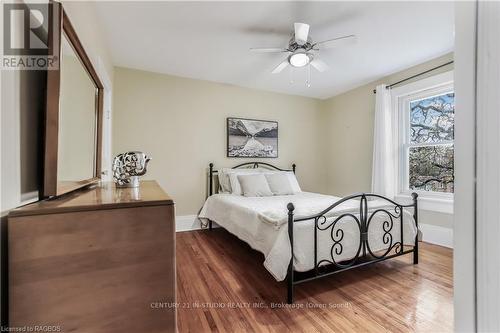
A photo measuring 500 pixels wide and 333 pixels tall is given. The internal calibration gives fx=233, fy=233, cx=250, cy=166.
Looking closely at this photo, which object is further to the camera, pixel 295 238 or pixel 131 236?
pixel 295 238

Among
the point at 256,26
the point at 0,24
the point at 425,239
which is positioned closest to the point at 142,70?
the point at 256,26

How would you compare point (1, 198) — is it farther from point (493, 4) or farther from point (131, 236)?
point (493, 4)

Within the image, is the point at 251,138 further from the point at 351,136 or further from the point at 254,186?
the point at 351,136

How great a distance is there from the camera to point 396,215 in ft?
7.72

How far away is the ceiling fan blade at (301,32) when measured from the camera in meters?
2.05

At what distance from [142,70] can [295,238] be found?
Answer: 3248 millimetres

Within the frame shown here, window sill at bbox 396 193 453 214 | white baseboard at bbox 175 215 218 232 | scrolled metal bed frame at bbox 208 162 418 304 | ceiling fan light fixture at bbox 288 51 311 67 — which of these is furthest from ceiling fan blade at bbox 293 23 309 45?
white baseboard at bbox 175 215 218 232

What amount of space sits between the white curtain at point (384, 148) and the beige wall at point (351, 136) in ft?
1.02

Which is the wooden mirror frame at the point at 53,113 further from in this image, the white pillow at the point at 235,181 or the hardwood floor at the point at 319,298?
the white pillow at the point at 235,181

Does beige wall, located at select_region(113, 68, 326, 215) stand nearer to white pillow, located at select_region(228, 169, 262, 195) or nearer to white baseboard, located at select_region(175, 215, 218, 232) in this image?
white baseboard, located at select_region(175, 215, 218, 232)

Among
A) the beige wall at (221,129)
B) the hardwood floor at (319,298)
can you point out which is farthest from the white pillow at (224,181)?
the hardwood floor at (319,298)

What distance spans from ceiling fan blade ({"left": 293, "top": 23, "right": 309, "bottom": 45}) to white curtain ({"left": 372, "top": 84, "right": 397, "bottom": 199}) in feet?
6.36

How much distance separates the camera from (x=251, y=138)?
4.18 metres

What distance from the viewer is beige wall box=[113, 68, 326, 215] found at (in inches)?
134
